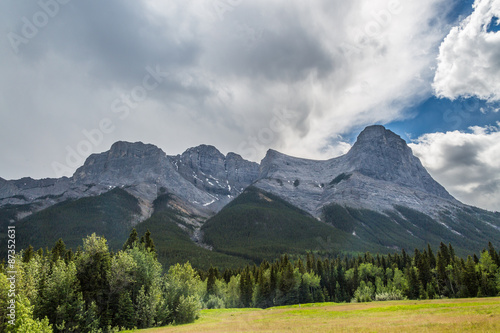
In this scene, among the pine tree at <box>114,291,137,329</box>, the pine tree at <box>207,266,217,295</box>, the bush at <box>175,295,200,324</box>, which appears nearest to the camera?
the pine tree at <box>114,291,137,329</box>

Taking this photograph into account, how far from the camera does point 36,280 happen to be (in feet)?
139

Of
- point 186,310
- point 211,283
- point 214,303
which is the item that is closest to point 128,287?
point 186,310

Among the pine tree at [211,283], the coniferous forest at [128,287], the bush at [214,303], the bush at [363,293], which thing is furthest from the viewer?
the pine tree at [211,283]

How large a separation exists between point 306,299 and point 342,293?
2396 centimetres

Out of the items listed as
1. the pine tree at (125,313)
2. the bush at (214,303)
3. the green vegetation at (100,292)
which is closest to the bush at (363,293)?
the bush at (214,303)

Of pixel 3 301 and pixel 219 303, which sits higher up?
pixel 3 301

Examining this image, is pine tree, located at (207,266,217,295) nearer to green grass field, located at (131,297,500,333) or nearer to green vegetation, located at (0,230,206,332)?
green vegetation, located at (0,230,206,332)

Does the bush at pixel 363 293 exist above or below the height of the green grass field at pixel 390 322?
below

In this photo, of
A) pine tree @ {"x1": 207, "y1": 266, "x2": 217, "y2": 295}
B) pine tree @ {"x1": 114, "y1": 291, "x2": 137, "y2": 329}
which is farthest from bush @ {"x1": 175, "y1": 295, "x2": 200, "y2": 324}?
pine tree @ {"x1": 207, "y1": 266, "x2": 217, "y2": 295}

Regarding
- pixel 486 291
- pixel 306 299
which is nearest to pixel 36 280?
pixel 306 299

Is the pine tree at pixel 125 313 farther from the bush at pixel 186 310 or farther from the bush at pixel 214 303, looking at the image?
the bush at pixel 214 303

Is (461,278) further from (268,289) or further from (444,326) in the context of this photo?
(444,326)

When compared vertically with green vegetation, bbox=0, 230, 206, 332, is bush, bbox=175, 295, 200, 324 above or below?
below

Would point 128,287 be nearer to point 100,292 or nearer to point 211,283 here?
point 100,292
